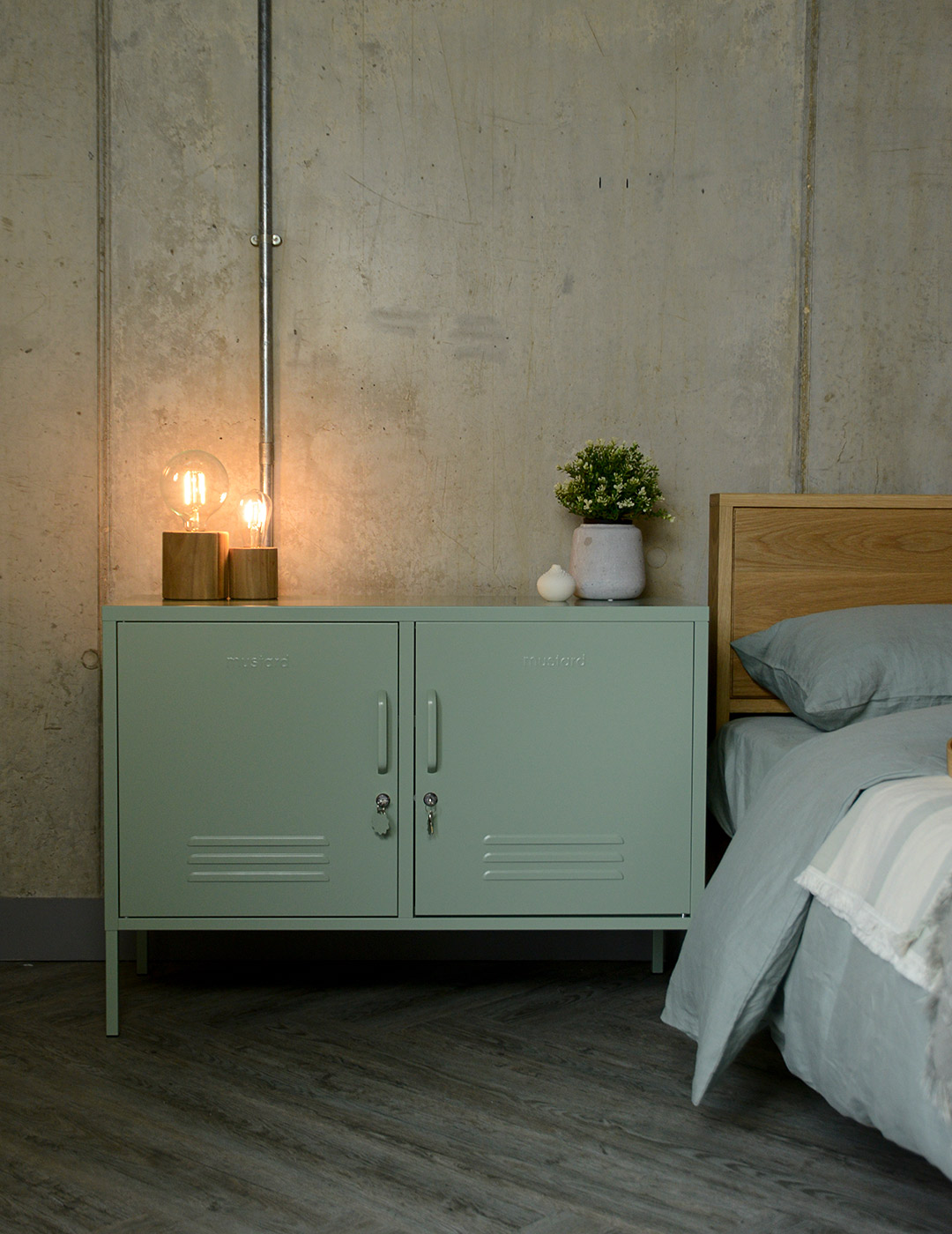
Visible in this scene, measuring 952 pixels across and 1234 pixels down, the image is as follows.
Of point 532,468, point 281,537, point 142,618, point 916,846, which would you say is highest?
point 532,468

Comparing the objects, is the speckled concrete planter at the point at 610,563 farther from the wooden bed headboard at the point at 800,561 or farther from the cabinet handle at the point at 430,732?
the cabinet handle at the point at 430,732

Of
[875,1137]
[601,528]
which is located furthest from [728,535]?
[875,1137]

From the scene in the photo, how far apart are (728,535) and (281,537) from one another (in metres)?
1.08

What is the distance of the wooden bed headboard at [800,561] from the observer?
8.06ft

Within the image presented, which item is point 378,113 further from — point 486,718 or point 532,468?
point 486,718

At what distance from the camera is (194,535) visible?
2.21 metres

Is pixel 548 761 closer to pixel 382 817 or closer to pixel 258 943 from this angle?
pixel 382 817

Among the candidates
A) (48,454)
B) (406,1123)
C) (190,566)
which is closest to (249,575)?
(190,566)

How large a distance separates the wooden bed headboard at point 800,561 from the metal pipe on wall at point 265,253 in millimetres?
1086

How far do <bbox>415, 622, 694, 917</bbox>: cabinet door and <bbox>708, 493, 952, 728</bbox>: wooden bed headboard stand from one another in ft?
1.33

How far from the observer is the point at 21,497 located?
2.49 metres

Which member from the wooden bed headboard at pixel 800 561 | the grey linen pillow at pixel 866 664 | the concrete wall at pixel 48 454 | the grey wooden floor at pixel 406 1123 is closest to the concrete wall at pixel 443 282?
the concrete wall at pixel 48 454

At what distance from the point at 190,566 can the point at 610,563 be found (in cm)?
93

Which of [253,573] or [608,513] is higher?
[608,513]
